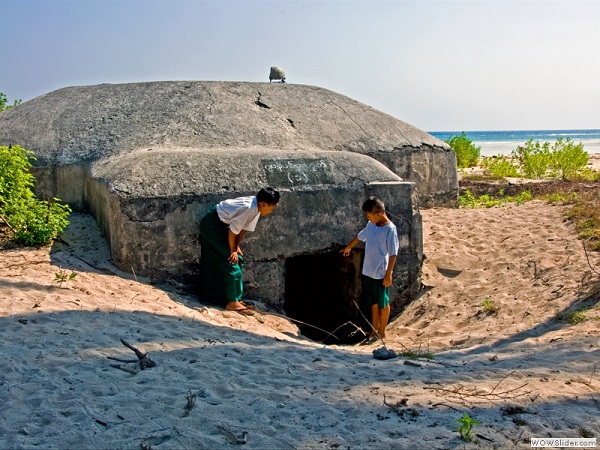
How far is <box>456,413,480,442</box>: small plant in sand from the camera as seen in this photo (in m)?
2.69

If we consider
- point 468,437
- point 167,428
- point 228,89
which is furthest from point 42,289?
point 228,89

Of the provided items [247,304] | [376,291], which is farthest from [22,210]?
[376,291]

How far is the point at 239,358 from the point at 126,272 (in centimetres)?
207

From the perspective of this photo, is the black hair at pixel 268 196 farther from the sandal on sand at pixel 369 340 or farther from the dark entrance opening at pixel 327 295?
the sandal on sand at pixel 369 340

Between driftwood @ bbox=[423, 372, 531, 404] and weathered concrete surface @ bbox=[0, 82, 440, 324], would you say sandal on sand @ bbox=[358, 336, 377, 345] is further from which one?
driftwood @ bbox=[423, 372, 531, 404]

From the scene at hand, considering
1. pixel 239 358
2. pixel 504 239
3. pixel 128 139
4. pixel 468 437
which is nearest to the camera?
pixel 468 437

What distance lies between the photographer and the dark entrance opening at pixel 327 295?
6.69m

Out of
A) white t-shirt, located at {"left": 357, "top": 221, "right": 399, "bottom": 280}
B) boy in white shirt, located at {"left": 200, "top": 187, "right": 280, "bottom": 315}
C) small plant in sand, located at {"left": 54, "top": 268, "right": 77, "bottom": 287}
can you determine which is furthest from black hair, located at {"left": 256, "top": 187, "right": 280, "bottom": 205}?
small plant in sand, located at {"left": 54, "top": 268, "right": 77, "bottom": 287}

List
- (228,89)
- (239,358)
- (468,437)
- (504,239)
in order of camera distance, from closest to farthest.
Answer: (468,437) < (239,358) < (504,239) < (228,89)

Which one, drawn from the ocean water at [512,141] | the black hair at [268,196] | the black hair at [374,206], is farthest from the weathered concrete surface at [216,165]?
the ocean water at [512,141]

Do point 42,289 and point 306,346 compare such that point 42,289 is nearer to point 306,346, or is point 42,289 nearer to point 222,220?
point 222,220

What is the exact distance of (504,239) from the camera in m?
7.65

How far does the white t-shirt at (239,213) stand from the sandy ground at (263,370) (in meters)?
0.80

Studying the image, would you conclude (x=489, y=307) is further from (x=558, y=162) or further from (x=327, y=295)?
(x=558, y=162)
